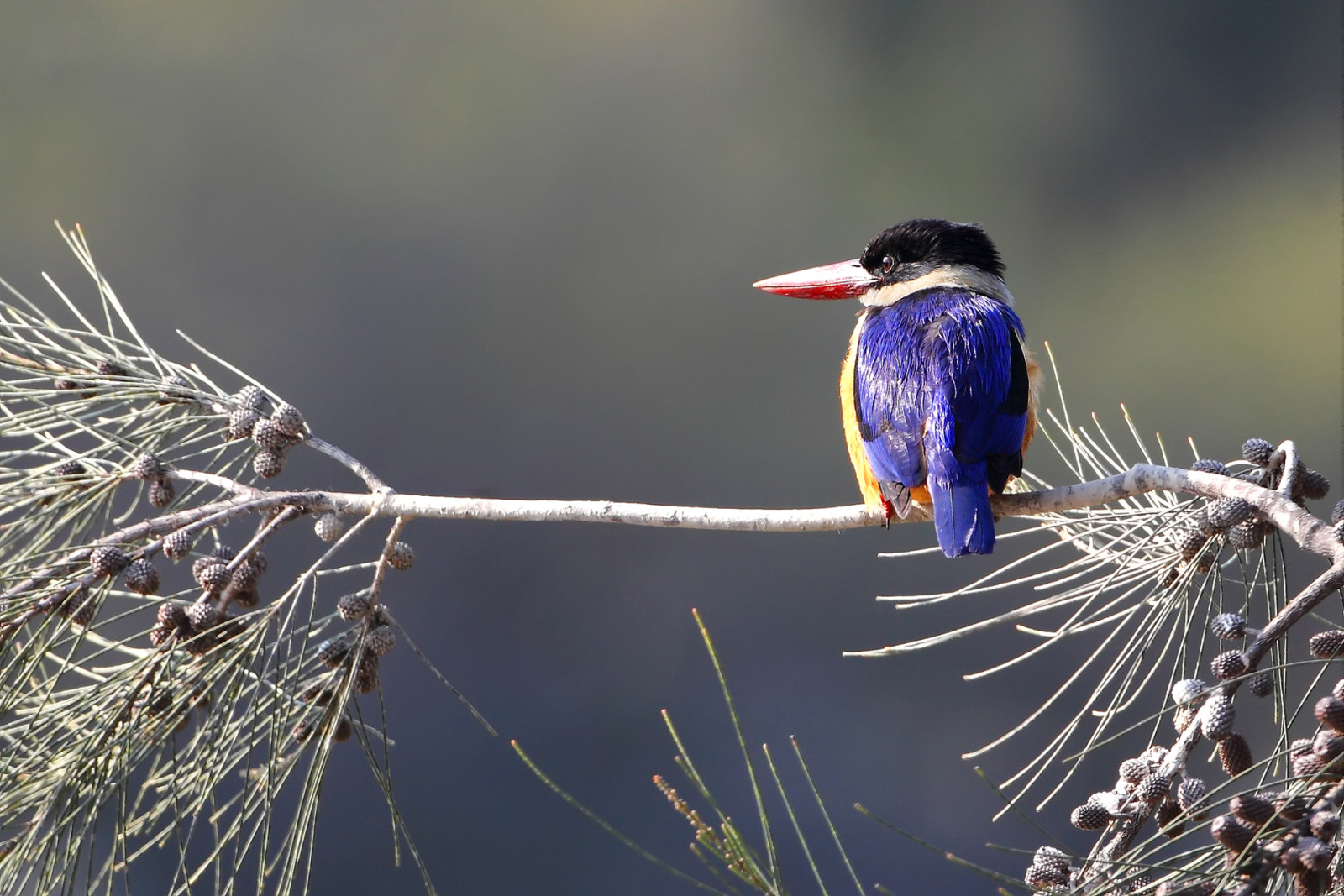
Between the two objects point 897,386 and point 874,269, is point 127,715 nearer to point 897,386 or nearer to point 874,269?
point 897,386

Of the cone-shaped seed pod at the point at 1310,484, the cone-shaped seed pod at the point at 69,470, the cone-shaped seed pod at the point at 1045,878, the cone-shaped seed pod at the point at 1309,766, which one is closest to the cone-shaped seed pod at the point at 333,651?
the cone-shaped seed pod at the point at 69,470

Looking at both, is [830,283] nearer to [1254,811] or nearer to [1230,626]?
[1230,626]

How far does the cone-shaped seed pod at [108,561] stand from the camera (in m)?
0.70

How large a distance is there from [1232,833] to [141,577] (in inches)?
25.2

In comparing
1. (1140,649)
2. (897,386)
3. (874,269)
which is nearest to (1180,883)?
(1140,649)

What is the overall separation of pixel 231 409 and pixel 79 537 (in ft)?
0.46

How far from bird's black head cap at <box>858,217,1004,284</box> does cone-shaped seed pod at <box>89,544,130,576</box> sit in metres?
0.92

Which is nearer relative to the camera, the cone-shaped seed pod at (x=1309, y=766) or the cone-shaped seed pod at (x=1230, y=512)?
the cone-shaped seed pod at (x=1309, y=766)

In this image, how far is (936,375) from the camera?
1075 mm

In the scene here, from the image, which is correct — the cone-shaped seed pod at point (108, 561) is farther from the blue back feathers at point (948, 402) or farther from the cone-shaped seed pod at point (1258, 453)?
the cone-shaped seed pod at point (1258, 453)

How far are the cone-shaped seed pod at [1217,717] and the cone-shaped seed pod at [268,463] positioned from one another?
2.07ft

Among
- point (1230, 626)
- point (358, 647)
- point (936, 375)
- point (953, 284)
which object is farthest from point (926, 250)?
point (358, 647)

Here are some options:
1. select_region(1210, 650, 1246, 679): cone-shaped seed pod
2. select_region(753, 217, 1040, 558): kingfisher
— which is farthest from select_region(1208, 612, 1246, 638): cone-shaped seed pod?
select_region(753, 217, 1040, 558): kingfisher

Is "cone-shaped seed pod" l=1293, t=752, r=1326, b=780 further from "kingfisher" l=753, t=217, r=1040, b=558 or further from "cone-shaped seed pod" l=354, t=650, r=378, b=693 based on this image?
"cone-shaped seed pod" l=354, t=650, r=378, b=693
